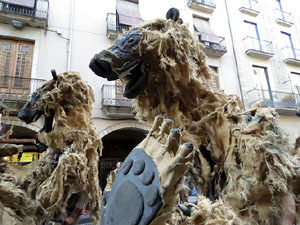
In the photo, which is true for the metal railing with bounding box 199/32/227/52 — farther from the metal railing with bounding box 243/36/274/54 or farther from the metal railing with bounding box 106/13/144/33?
the metal railing with bounding box 106/13/144/33

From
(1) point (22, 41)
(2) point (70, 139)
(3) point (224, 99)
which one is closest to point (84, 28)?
(1) point (22, 41)

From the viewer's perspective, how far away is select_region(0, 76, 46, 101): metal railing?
582 cm

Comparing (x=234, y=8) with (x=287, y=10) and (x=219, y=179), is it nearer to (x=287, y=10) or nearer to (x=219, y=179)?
(x=287, y=10)

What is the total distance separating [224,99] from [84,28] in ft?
23.2

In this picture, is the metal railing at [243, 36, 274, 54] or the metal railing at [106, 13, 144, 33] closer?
the metal railing at [106, 13, 144, 33]

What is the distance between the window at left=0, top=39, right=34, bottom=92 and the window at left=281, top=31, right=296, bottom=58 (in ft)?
37.6

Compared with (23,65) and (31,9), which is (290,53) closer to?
(31,9)

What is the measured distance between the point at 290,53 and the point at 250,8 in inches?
119

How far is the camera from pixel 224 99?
4.57ft

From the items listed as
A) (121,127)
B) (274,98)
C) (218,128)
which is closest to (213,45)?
(274,98)

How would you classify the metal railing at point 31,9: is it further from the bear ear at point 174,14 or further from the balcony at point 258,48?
the balcony at point 258,48

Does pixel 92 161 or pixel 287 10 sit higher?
pixel 287 10

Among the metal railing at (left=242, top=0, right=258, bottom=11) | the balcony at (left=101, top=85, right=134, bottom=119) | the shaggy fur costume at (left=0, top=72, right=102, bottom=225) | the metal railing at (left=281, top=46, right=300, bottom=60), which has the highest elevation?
the metal railing at (left=242, top=0, right=258, bottom=11)

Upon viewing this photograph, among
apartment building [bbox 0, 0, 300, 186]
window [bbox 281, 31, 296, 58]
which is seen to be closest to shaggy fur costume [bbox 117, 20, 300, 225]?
apartment building [bbox 0, 0, 300, 186]
